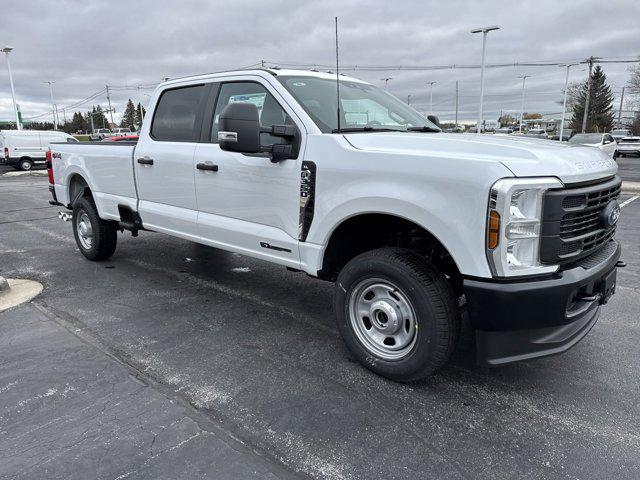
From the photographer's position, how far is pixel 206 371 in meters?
3.50

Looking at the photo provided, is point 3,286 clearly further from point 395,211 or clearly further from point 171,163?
point 395,211

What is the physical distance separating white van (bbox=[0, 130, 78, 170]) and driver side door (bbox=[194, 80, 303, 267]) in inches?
854

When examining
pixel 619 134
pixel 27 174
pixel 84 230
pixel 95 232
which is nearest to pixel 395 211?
pixel 95 232

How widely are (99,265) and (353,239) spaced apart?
409 cm

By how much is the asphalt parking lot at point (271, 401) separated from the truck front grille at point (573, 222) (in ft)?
3.22

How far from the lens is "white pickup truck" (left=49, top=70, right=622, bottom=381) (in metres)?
2.70

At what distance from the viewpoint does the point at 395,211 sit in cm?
304

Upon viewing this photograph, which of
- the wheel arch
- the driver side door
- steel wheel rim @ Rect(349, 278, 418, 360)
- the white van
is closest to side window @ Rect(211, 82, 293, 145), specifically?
the driver side door

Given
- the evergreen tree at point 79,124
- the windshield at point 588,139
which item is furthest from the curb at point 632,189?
the evergreen tree at point 79,124

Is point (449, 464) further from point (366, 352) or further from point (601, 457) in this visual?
point (366, 352)

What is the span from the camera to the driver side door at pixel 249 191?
3752 millimetres

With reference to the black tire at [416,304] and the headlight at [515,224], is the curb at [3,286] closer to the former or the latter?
the black tire at [416,304]

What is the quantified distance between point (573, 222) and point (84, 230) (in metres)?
5.82

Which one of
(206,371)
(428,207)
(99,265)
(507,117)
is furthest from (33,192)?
(507,117)
